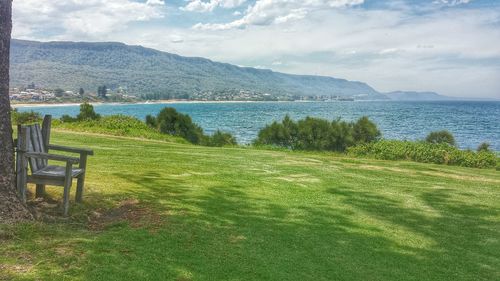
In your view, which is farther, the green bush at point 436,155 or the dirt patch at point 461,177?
the green bush at point 436,155

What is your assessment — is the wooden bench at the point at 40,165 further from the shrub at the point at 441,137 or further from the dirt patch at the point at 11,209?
the shrub at the point at 441,137

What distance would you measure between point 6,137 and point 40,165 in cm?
146

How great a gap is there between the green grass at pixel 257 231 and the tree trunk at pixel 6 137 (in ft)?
1.51

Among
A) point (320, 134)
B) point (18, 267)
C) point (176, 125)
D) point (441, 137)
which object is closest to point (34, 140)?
point (18, 267)

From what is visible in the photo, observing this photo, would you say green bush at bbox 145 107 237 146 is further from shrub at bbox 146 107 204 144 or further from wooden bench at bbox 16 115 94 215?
wooden bench at bbox 16 115 94 215

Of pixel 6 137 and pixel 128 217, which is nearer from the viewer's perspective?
pixel 6 137

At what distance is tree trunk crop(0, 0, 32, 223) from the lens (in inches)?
267

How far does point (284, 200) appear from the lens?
10.4m

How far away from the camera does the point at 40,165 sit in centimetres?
835

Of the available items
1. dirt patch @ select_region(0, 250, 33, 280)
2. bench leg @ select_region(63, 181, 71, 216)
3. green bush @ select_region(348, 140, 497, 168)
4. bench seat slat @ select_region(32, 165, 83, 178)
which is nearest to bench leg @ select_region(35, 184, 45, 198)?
bench seat slat @ select_region(32, 165, 83, 178)

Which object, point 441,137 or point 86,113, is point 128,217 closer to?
point 86,113

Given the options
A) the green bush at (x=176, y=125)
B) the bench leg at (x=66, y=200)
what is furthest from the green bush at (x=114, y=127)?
the bench leg at (x=66, y=200)

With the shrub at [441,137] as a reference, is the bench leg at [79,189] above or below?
below

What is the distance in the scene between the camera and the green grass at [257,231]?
232 inches
